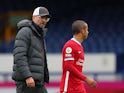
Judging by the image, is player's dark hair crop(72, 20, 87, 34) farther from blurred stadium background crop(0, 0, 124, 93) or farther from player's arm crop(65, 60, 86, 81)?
blurred stadium background crop(0, 0, 124, 93)

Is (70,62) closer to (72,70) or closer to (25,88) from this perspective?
(72,70)

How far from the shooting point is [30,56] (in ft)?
20.1

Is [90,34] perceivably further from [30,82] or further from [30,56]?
[30,82]

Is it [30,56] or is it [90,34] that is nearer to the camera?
[30,56]

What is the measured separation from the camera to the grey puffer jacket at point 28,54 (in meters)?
5.99

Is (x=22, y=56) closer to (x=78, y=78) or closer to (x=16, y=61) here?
(x=16, y=61)

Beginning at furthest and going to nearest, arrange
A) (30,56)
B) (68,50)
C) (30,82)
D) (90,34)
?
1. (90,34)
2. (68,50)
3. (30,56)
4. (30,82)

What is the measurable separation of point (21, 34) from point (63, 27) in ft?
30.7

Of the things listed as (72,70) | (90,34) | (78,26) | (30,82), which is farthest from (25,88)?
(90,34)

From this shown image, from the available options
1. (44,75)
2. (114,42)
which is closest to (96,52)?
(114,42)

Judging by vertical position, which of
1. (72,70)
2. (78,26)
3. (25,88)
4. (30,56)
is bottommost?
(25,88)

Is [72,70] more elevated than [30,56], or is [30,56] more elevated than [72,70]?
[30,56]

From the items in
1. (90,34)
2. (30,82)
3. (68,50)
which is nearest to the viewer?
(30,82)

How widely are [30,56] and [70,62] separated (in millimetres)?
431
